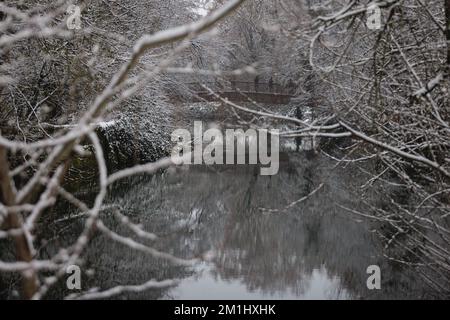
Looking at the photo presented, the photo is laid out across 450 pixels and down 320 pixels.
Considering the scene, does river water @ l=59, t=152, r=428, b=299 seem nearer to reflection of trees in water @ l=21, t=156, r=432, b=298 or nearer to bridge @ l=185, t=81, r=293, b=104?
reflection of trees in water @ l=21, t=156, r=432, b=298

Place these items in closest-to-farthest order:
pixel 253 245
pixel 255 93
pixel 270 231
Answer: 1. pixel 253 245
2. pixel 270 231
3. pixel 255 93

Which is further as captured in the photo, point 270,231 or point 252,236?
point 270,231

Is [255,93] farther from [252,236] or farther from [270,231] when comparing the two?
[252,236]

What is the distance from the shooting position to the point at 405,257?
6.88m

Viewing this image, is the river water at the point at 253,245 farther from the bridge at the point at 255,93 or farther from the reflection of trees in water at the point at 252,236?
the bridge at the point at 255,93

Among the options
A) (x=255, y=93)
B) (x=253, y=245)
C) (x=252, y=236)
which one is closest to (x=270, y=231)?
(x=252, y=236)

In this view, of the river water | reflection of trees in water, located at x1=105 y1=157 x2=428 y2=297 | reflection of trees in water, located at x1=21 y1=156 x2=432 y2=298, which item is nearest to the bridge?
reflection of trees in water, located at x1=105 y1=157 x2=428 y2=297

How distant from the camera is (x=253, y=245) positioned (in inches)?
319

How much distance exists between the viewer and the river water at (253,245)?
21.0 feet

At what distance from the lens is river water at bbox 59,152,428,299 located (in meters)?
6.39
